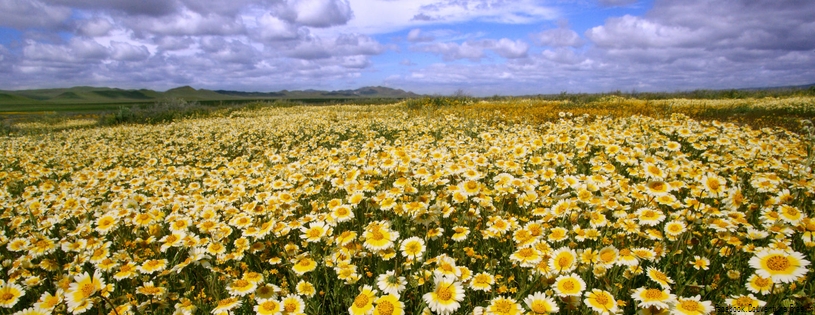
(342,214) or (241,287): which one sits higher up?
(342,214)

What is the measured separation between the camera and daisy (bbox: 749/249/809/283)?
175cm

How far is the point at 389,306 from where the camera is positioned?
6.12 feet

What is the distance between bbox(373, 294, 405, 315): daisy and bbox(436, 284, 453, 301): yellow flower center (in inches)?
8.1

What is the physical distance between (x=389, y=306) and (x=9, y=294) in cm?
244

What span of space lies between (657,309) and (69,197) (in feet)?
18.9

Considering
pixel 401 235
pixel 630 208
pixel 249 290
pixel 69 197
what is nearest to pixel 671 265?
pixel 630 208

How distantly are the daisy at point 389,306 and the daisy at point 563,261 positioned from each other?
0.92m

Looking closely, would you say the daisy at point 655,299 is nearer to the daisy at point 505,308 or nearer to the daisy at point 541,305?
the daisy at point 541,305

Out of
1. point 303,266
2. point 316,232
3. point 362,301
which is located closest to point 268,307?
point 303,266

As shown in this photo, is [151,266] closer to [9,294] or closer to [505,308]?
[9,294]

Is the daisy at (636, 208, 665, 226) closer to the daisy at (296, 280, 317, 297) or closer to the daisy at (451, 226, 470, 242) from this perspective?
the daisy at (451, 226, 470, 242)

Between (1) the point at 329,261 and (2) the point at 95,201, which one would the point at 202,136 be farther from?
(1) the point at 329,261

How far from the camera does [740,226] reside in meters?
2.85

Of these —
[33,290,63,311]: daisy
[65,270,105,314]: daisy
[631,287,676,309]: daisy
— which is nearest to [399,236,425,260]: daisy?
[631,287,676,309]: daisy
